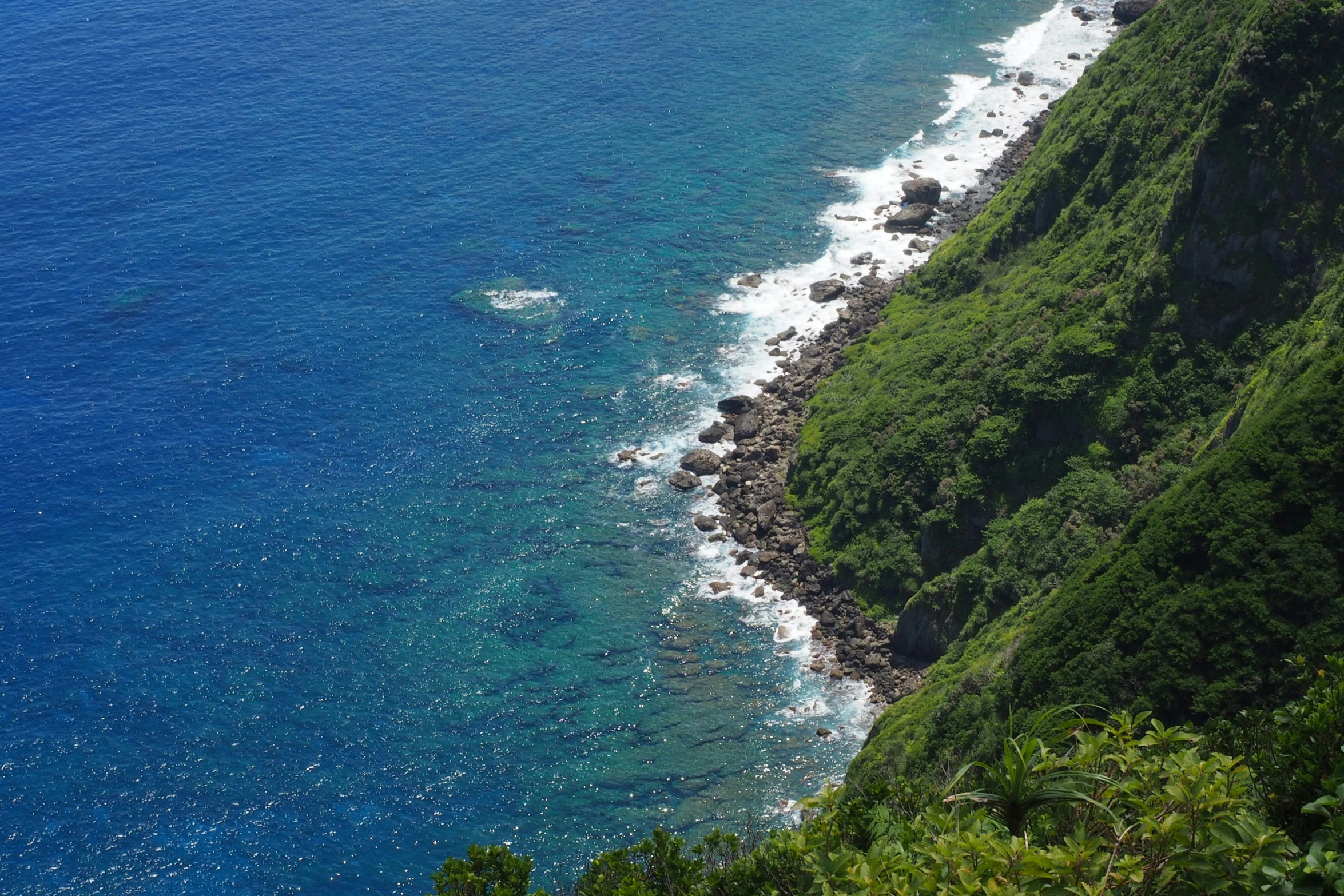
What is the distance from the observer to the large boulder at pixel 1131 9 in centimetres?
14638

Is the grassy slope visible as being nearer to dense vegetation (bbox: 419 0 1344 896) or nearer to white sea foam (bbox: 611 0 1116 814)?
dense vegetation (bbox: 419 0 1344 896)

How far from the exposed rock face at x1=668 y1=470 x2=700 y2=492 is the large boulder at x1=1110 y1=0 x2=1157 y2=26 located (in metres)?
92.9

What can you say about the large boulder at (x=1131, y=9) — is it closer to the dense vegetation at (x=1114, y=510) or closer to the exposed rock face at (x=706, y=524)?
the dense vegetation at (x=1114, y=510)

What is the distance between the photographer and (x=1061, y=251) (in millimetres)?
88062

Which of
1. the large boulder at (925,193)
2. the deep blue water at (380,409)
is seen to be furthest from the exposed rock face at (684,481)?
the large boulder at (925,193)

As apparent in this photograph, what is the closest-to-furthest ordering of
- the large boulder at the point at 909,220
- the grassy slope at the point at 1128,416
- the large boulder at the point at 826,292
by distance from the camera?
the grassy slope at the point at 1128,416 < the large boulder at the point at 826,292 < the large boulder at the point at 909,220

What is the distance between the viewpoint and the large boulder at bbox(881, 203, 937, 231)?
114375 mm

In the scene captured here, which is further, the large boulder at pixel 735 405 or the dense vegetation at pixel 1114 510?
the large boulder at pixel 735 405

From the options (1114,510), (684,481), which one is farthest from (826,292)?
(1114,510)

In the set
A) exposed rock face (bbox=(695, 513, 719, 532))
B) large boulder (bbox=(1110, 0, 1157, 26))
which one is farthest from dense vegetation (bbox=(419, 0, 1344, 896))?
large boulder (bbox=(1110, 0, 1157, 26))

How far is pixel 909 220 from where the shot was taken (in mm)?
114375

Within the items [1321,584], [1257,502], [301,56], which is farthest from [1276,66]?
[301,56]

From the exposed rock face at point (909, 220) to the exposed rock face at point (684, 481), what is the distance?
3776 centimetres

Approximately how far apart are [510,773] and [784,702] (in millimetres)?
16668
